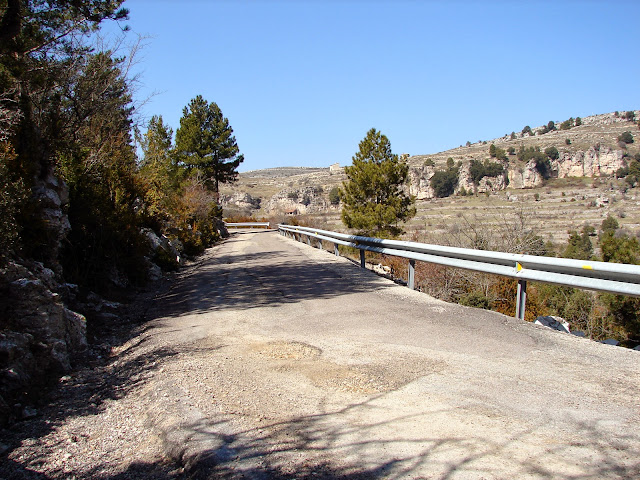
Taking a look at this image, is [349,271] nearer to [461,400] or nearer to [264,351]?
[264,351]

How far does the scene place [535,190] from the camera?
64.2 meters

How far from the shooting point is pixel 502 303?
10.9 m

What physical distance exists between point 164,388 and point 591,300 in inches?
515

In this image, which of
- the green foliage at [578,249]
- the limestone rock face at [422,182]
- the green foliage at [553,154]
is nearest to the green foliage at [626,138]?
the green foliage at [553,154]

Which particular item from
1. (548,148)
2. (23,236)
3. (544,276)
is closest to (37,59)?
(23,236)

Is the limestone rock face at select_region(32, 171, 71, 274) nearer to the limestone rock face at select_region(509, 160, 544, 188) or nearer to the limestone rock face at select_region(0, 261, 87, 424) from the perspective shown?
the limestone rock face at select_region(0, 261, 87, 424)

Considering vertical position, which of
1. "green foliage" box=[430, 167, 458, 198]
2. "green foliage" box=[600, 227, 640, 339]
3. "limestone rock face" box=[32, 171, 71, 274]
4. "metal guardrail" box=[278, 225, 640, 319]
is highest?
"green foliage" box=[430, 167, 458, 198]

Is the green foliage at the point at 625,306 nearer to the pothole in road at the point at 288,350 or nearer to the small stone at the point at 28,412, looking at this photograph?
the pothole in road at the point at 288,350

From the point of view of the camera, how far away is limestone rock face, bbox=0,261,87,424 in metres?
4.40

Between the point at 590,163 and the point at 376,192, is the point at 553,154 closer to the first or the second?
the point at 590,163

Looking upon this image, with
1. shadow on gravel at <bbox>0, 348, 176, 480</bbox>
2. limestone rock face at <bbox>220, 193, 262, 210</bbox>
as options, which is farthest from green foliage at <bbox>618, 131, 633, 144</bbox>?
shadow on gravel at <bbox>0, 348, 176, 480</bbox>

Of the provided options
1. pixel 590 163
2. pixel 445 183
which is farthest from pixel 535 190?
pixel 445 183

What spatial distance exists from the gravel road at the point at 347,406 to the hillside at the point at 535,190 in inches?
894

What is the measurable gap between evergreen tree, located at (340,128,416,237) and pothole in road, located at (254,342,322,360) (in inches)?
1021
